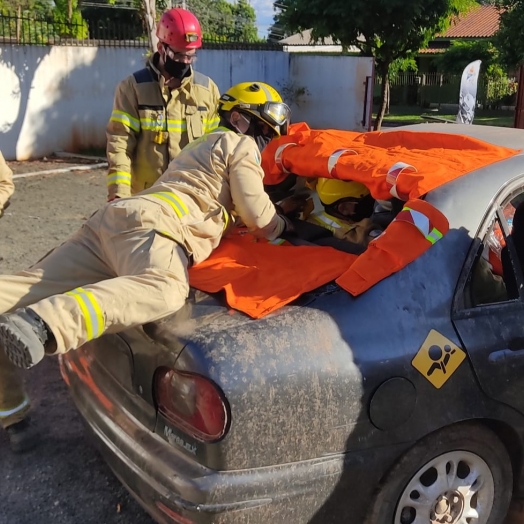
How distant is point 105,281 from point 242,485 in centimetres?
92

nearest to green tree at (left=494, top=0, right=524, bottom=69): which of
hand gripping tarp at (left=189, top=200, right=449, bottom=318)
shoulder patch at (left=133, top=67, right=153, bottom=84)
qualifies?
shoulder patch at (left=133, top=67, right=153, bottom=84)

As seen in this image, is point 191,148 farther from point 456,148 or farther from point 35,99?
point 35,99

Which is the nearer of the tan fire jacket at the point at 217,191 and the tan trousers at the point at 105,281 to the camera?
the tan trousers at the point at 105,281

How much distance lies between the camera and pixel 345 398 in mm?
2357

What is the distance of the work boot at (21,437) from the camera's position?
352 cm

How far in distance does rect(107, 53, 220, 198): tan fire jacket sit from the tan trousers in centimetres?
122

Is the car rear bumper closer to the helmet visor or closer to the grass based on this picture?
the helmet visor

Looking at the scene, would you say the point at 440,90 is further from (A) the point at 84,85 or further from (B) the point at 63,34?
(A) the point at 84,85

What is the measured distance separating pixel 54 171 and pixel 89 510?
9.51 m

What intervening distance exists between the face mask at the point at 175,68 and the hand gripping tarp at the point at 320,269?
6.28 feet

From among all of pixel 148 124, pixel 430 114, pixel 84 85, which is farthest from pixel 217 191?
pixel 430 114

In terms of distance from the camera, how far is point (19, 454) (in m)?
3.53

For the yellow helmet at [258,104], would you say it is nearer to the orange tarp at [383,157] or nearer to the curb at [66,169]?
the orange tarp at [383,157]

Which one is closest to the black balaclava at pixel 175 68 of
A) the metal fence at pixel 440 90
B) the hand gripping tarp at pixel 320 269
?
the hand gripping tarp at pixel 320 269
